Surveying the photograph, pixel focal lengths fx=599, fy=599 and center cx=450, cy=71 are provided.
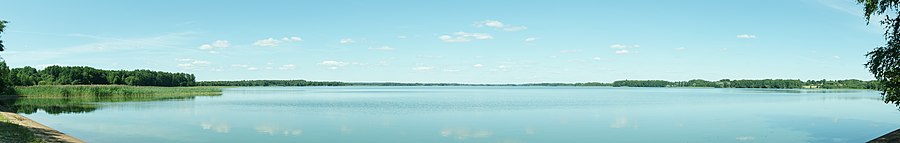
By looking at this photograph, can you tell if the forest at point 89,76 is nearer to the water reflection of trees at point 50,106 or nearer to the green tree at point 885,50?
the water reflection of trees at point 50,106

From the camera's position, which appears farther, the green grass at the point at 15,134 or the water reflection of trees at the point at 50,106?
the water reflection of trees at the point at 50,106

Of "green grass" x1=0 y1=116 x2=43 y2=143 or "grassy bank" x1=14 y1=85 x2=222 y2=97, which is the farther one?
"grassy bank" x1=14 y1=85 x2=222 y2=97

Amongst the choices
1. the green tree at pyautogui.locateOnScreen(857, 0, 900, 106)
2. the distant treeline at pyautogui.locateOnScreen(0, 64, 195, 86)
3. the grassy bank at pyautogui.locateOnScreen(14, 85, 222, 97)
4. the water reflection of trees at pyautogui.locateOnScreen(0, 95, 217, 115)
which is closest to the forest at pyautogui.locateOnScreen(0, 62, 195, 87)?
the distant treeline at pyautogui.locateOnScreen(0, 64, 195, 86)

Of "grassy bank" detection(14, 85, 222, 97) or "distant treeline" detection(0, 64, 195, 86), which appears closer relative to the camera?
"grassy bank" detection(14, 85, 222, 97)

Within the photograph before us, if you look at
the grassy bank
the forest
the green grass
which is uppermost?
the forest

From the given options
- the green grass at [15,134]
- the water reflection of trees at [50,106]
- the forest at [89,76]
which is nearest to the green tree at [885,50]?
the green grass at [15,134]

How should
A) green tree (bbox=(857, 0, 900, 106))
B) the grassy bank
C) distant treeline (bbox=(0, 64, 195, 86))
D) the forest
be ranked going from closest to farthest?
green tree (bbox=(857, 0, 900, 106)) → the grassy bank → the forest → distant treeline (bbox=(0, 64, 195, 86))

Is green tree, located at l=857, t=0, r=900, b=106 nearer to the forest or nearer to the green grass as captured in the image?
the green grass

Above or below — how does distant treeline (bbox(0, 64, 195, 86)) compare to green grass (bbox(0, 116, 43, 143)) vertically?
above

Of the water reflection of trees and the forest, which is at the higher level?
the forest

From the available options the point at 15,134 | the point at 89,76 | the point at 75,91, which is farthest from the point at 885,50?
the point at 89,76

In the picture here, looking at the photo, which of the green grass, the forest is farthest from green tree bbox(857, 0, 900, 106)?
the forest

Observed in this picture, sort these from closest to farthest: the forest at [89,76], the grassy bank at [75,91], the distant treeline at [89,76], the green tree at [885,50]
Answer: the green tree at [885,50] → the grassy bank at [75,91] → the forest at [89,76] → the distant treeline at [89,76]

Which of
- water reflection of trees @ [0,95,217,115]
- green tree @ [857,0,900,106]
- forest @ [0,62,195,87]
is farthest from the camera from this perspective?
forest @ [0,62,195,87]
